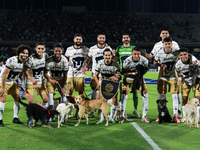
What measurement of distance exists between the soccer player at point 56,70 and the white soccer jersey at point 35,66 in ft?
0.50

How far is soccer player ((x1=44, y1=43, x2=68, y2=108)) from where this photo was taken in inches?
249

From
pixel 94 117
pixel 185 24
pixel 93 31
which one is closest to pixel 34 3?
pixel 93 31

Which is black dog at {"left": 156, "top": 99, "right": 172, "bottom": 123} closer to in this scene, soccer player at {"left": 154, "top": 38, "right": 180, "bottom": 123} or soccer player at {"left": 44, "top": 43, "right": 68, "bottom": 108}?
soccer player at {"left": 154, "top": 38, "right": 180, "bottom": 123}

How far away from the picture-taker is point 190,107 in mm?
5586

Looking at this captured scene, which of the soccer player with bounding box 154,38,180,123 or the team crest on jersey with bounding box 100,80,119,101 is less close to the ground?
the soccer player with bounding box 154,38,180,123

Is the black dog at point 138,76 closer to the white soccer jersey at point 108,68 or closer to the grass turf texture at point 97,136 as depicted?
the white soccer jersey at point 108,68

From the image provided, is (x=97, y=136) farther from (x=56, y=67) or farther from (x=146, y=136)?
(x=56, y=67)

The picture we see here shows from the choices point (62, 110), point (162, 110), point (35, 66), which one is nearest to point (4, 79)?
point (35, 66)

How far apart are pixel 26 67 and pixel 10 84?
55 cm

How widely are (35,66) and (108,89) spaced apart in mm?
1862

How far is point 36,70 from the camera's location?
242 inches

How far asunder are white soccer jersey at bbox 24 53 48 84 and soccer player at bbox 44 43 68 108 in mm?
154

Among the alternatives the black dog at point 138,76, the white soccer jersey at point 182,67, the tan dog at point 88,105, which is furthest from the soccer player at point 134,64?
the white soccer jersey at point 182,67

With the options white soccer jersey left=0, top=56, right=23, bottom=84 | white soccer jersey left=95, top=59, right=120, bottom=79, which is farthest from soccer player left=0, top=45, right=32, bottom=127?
white soccer jersey left=95, top=59, right=120, bottom=79
